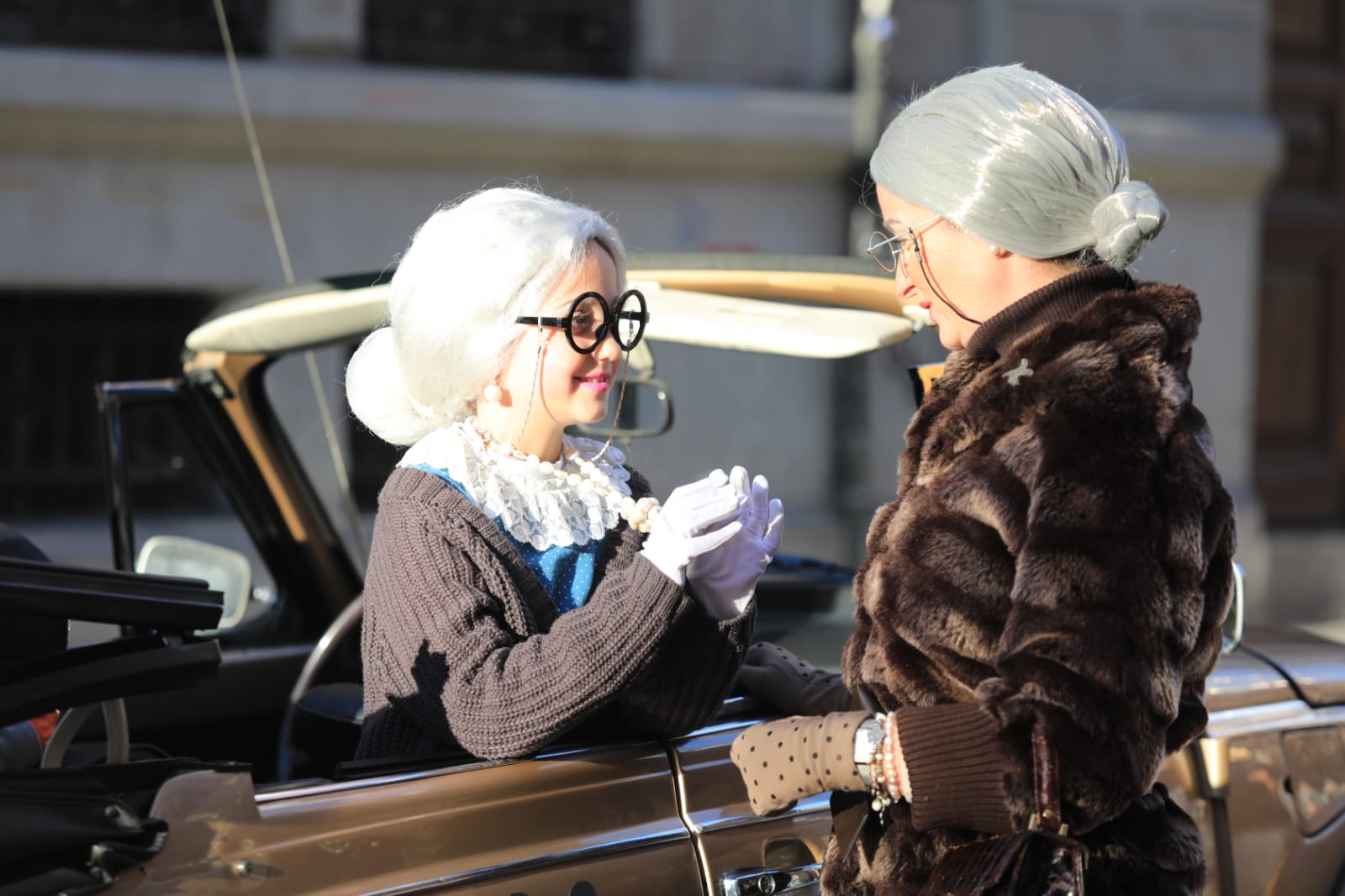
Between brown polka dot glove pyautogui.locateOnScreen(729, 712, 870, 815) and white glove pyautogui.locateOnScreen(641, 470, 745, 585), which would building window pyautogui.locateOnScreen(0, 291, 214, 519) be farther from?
brown polka dot glove pyautogui.locateOnScreen(729, 712, 870, 815)

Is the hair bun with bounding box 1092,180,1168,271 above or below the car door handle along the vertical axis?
above

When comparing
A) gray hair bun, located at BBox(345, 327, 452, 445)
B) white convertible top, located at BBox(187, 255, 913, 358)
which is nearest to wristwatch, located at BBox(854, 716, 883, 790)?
gray hair bun, located at BBox(345, 327, 452, 445)

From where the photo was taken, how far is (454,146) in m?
7.39

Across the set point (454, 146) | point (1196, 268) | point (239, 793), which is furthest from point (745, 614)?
point (1196, 268)

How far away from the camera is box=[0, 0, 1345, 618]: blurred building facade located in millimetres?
6871

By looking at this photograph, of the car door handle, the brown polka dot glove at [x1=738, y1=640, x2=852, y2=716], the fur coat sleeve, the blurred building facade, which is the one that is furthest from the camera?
the blurred building facade

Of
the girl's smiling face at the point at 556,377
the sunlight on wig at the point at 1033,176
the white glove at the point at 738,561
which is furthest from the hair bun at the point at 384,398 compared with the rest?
the sunlight on wig at the point at 1033,176

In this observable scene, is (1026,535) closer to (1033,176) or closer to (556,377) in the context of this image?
(1033,176)

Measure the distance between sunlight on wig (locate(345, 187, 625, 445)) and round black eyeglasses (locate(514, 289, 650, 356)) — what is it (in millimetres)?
43

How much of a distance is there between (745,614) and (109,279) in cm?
573

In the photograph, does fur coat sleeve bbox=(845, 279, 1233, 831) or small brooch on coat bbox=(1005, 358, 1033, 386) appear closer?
fur coat sleeve bbox=(845, 279, 1233, 831)

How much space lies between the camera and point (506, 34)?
7.75 metres

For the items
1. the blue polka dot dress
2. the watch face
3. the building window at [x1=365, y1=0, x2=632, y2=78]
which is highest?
the building window at [x1=365, y1=0, x2=632, y2=78]

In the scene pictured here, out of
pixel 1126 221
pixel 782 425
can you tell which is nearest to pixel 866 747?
pixel 1126 221
